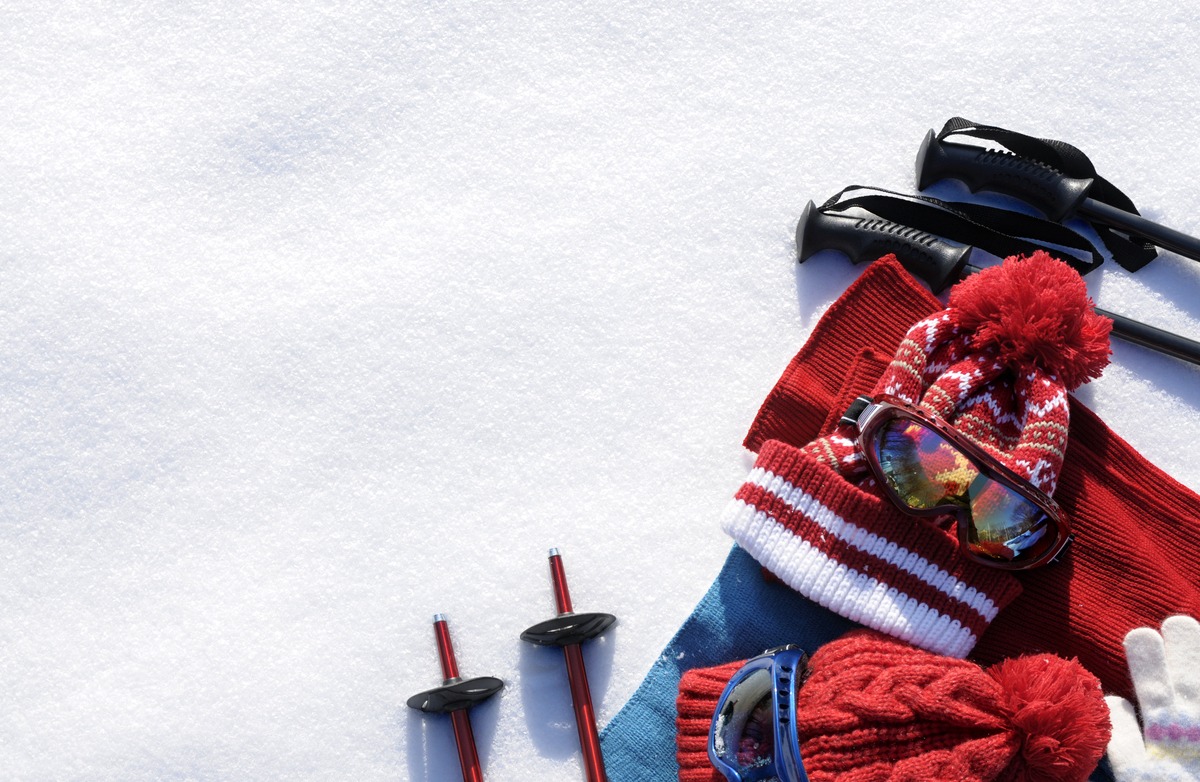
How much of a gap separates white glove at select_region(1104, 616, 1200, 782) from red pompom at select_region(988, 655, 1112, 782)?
0.08 m

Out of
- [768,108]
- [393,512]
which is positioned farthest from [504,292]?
[768,108]

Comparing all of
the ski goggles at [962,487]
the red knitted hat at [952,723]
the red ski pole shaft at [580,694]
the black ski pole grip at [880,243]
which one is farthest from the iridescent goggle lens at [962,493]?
the red ski pole shaft at [580,694]

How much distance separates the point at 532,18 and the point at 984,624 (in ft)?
3.22

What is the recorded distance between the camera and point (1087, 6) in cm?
142

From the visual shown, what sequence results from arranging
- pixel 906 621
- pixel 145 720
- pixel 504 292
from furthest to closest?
pixel 504 292, pixel 145 720, pixel 906 621

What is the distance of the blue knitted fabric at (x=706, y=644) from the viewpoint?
123 cm

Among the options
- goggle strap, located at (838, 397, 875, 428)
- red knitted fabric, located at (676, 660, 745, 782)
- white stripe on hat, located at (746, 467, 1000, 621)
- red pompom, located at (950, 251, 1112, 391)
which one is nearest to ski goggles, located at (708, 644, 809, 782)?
red knitted fabric, located at (676, 660, 745, 782)

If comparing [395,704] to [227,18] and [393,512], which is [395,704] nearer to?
[393,512]

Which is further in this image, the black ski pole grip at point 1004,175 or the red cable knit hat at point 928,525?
the black ski pole grip at point 1004,175

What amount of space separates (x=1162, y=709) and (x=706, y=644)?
1.64ft

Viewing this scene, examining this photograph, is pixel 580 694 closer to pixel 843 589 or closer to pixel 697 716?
pixel 697 716

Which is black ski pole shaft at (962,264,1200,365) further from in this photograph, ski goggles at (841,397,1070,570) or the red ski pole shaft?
the red ski pole shaft

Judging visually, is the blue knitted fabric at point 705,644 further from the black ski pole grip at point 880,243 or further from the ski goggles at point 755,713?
the black ski pole grip at point 880,243

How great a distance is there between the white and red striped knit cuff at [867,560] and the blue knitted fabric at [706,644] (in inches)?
2.7
